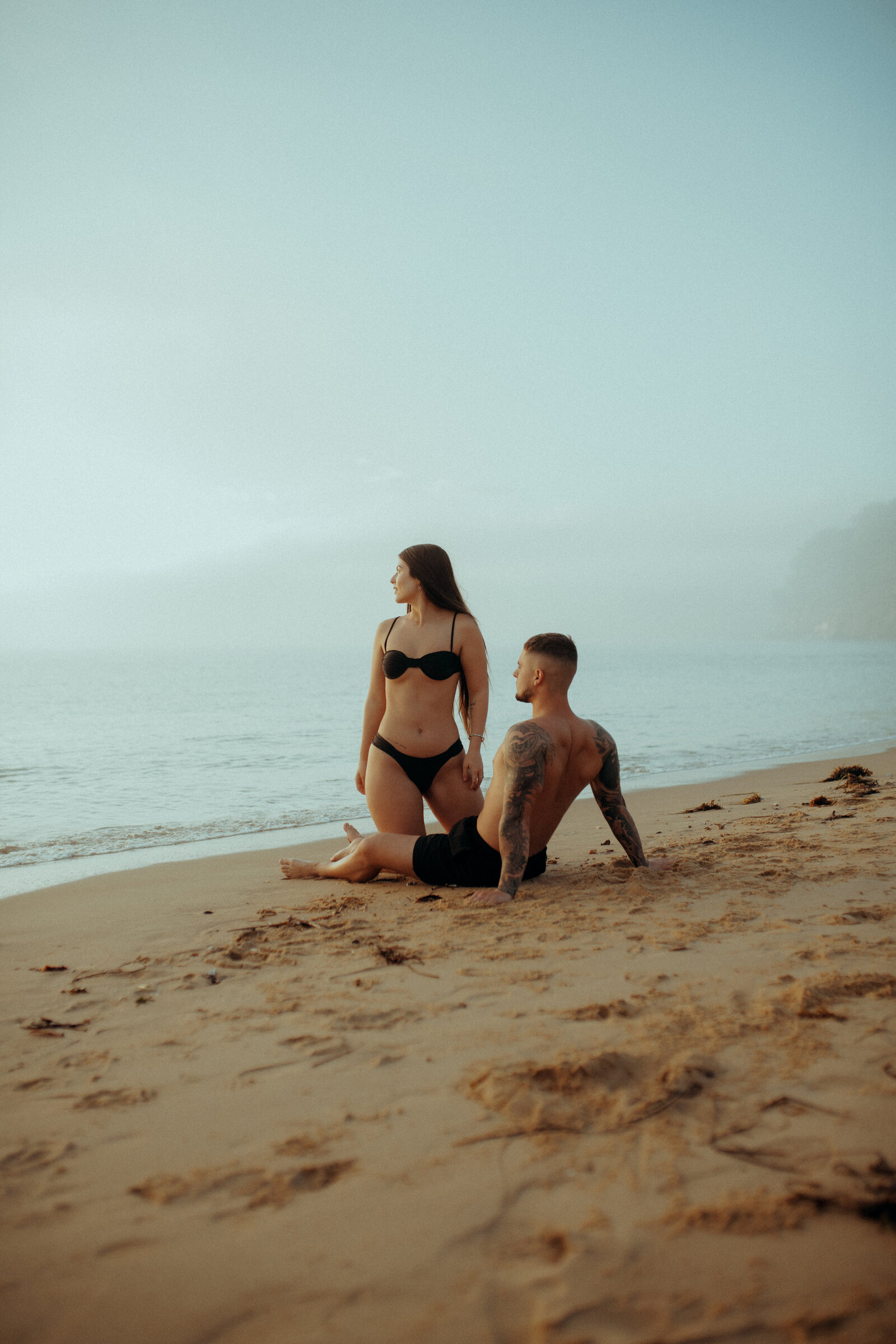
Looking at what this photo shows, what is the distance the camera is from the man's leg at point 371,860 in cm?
467

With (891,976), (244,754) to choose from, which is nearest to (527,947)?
(891,976)

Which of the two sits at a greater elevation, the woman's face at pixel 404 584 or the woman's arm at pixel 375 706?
the woman's face at pixel 404 584

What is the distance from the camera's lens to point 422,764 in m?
5.07

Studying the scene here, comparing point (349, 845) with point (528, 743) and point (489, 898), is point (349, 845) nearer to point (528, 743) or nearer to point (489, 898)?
point (489, 898)

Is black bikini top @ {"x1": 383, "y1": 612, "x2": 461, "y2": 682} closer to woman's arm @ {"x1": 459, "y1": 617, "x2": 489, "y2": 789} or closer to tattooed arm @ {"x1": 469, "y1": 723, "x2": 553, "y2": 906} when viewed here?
woman's arm @ {"x1": 459, "y1": 617, "x2": 489, "y2": 789}

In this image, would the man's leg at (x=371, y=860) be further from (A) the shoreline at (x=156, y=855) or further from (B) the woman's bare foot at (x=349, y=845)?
(A) the shoreline at (x=156, y=855)

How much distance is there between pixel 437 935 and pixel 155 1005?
1.23m

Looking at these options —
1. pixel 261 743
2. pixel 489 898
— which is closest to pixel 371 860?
pixel 489 898

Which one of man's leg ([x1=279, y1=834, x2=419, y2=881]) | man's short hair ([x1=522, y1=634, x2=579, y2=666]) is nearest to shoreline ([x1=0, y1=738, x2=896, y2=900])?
man's leg ([x1=279, y1=834, x2=419, y2=881])

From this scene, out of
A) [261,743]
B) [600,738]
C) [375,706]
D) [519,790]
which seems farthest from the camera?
[261,743]

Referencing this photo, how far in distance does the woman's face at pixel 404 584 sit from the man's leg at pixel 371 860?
152cm

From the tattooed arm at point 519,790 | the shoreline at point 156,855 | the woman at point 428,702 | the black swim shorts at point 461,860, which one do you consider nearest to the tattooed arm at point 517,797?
the tattooed arm at point 519,790

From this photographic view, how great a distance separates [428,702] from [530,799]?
4.11ft

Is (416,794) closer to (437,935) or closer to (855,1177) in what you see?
(437,935)
